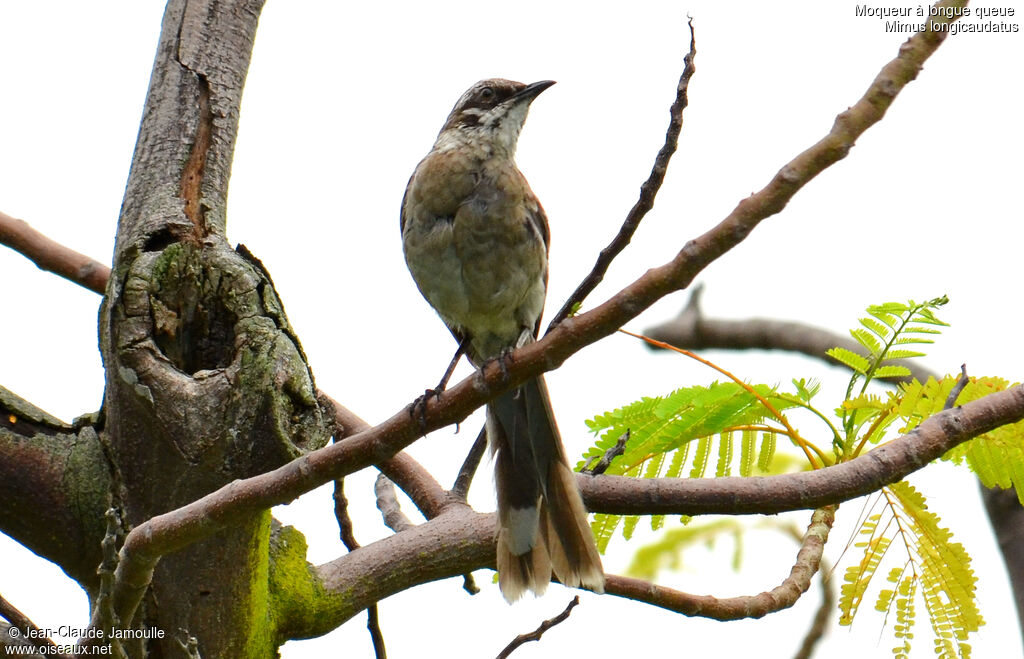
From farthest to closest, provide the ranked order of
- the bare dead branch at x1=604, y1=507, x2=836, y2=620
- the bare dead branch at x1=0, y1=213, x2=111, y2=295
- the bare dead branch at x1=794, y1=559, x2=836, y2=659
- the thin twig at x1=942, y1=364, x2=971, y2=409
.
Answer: the bare dead branch at x1=794, y1=559, x2=836, y2=659 → the bare dead branch at x1=0, y1=213, x2=111, y2=295 → the bare dead branch at x1=604, y1=507, x2=836, y2=620 → the thin twig at x1=942, y1=364, x2=971, y2=409

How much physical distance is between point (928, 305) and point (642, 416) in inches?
39.0

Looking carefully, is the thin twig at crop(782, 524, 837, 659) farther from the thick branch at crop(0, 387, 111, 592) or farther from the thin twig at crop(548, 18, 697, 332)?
the thick branch at crop(0, 387, 111, 592)

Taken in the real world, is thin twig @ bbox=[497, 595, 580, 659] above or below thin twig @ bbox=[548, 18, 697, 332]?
below

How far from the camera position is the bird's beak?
523cm

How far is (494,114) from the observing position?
5191 millimetres

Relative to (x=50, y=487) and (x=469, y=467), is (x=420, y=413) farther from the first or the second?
(x=469, y=467)

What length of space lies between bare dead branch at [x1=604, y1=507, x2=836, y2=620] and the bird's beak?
2.86 meters

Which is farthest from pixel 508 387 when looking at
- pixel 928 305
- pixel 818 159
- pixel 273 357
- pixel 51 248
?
pixel 51 248

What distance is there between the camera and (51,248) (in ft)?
13.8

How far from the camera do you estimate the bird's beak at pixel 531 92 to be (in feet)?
17.1

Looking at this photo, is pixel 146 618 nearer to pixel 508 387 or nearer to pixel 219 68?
pixel 508 387

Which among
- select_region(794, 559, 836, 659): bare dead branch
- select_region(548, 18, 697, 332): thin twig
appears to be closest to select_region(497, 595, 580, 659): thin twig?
select_region(548, 18, 697, 332): thin twig

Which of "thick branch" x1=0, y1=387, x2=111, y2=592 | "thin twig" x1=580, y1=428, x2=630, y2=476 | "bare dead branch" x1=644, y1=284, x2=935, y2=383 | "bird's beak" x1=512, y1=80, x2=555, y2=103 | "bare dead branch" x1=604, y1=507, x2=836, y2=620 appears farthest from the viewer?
"bare dead branch" x1=644, y1=284, x2=935, y2=383

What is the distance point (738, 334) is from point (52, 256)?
4.20m
